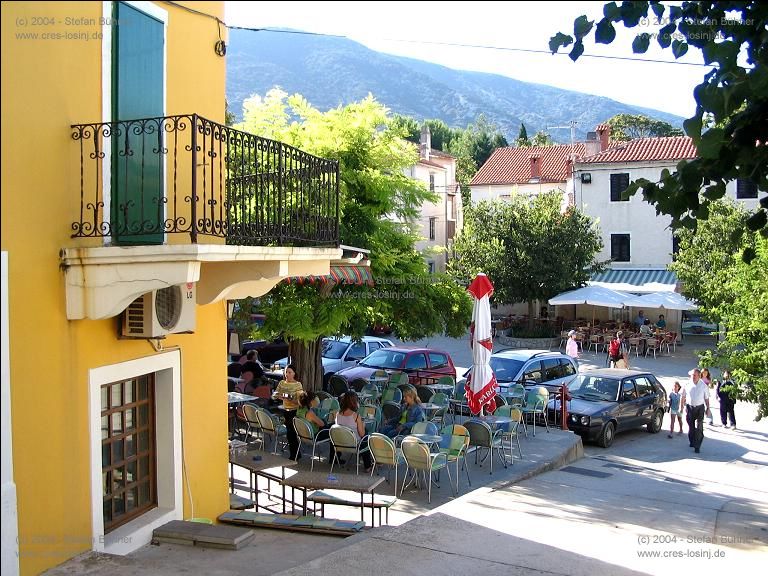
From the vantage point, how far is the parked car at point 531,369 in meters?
18.9

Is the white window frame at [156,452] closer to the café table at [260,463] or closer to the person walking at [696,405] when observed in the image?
the café table at [260,463]

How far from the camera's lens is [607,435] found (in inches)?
661

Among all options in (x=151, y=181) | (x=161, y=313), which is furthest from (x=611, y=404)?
(x=151, y=181)

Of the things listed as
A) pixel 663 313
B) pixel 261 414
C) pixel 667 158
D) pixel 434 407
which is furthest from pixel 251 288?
pixel 667 158

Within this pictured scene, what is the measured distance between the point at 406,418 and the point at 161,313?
732cm

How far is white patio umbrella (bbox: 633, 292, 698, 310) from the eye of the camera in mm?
31875

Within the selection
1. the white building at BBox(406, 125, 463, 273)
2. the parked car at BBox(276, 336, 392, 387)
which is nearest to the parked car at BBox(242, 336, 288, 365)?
the parked car at BBox(276, 336, 392, 387)

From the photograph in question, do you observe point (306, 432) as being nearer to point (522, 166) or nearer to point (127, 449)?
point (127, 449)

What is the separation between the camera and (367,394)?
55.6 ft

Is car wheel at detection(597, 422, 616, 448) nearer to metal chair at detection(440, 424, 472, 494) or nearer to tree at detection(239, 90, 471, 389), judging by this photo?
tree at detection(239, 90, 471, 389)

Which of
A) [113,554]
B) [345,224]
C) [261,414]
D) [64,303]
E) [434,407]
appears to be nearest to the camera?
[64,303]

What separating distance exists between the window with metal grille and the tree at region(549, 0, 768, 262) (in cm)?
481

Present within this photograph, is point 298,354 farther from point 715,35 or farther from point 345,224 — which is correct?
point 715,35

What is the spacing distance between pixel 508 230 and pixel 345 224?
17656mm
